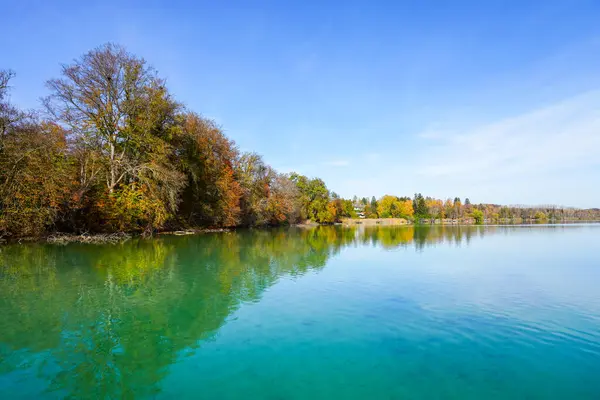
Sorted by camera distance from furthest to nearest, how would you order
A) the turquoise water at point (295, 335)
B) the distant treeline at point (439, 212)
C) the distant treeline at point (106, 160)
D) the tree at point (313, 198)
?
the distant treeline at point (439, 212) < the tree at point (313, 198) < the distant treeline at point (106, 160) < the turquoise water at point (295, 335)

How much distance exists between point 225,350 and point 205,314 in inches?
89.8

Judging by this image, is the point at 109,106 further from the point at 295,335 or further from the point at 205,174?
the point at 295,335

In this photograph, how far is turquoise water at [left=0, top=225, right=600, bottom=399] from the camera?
4.87 metres

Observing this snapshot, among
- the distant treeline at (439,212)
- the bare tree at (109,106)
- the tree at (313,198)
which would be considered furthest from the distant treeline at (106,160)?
the distant treeline at (439,212)

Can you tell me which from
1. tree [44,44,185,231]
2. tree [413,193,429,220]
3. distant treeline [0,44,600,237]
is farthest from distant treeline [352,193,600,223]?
tree [44,44,185,231]

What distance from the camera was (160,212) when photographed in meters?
27.5

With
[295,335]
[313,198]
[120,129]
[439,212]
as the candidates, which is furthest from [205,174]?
[439,212]

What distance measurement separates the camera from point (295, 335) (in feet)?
22.7

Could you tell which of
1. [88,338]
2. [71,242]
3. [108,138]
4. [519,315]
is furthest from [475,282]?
[108,138]

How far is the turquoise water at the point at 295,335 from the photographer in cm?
487

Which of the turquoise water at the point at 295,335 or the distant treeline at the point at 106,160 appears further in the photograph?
the distant treeline at the point at 106,160

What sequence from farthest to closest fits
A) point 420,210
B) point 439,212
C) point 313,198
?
point 439,212 → point 420,210 → point 313,198

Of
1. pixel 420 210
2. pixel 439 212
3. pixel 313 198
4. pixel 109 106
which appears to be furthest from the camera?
pixel 439 212

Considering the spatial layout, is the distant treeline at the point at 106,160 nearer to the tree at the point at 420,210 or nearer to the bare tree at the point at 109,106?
the bare tree at the point at 109,106
